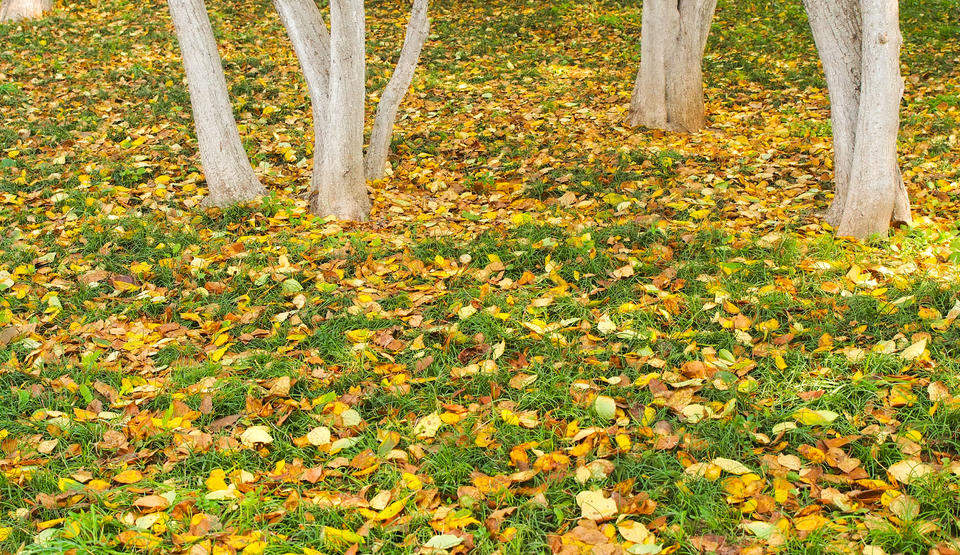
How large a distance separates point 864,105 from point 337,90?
3.22 meters

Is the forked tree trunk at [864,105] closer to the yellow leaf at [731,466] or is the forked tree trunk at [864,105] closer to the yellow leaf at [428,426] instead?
the yellow leaf at [731,466]

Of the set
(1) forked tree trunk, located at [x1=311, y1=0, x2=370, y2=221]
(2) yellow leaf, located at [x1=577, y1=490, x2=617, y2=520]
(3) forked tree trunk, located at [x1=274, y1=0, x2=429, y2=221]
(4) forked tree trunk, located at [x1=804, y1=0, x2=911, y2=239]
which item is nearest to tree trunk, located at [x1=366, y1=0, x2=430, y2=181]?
(3) forked tree trunk, located at [x1=274, y1=0, x2=429, y2=221]

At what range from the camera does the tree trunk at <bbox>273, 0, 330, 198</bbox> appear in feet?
16.8

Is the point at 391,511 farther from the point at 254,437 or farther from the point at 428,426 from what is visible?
the point at 254,437

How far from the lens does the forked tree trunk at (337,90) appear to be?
16.1 ft

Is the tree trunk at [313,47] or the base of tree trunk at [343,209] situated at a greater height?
the tree trunk at [313,47]

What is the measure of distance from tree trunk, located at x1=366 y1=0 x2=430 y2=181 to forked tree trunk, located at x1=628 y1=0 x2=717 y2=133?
82.7 inches

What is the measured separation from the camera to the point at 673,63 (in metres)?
6.46

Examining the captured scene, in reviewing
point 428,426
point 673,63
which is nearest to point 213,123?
point 428,426

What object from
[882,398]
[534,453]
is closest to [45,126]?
[534,453]

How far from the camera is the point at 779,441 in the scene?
2785mm

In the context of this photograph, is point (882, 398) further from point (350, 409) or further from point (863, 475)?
point (350, 409)

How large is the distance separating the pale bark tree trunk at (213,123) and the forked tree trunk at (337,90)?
0.51 metres

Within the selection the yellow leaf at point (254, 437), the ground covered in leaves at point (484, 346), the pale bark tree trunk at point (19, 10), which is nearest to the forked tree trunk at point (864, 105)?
the ground covered in leaves at point (484, 346)
